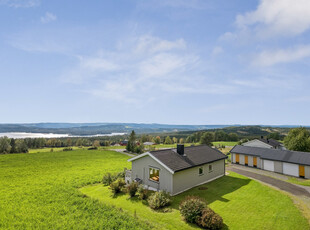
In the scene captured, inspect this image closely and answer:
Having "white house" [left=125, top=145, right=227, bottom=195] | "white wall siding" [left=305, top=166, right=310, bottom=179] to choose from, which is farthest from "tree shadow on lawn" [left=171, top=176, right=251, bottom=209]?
"white wall siding" [left=305, top=166, right=310, bottom=179]

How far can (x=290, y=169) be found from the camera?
2567cm

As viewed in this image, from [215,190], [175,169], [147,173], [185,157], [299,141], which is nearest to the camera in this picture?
[175,169]

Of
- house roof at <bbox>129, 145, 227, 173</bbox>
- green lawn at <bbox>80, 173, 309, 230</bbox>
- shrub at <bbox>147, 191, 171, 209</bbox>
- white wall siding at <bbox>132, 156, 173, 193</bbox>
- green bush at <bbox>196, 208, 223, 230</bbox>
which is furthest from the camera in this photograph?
house roof at <bbox>129, 145, 227, 173</bbox>

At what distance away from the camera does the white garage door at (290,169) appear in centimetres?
2507

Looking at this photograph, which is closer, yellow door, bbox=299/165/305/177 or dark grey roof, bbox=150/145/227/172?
dark grey roof, bbox=150/145/227/172

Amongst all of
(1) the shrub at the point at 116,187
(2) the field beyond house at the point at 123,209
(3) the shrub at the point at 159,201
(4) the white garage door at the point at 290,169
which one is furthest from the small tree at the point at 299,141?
(1) the shrub at the point at 116,187

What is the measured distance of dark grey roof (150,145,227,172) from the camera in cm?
1765

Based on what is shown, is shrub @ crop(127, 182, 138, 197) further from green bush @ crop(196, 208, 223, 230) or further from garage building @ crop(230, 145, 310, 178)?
garage building @ crop(230, 145, 310, 178)

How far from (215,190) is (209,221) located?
26.1 ft

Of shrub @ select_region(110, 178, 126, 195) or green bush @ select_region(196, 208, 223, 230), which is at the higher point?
green bush @ select_region(196, 208, 223, 230)

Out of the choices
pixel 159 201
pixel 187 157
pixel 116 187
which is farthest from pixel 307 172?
pixel 116 187

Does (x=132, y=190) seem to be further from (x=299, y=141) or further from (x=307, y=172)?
(x=299, y=141)

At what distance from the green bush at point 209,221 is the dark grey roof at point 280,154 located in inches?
845

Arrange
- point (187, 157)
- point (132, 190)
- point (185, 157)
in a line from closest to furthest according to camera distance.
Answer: point (132, 190)
point (185, 157)
point (187, 157)
